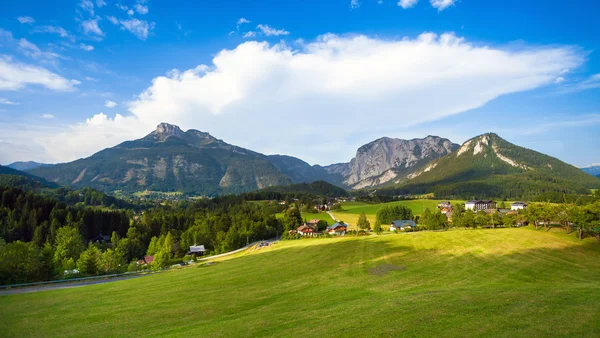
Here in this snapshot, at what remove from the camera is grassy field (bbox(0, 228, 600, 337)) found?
47.7ft

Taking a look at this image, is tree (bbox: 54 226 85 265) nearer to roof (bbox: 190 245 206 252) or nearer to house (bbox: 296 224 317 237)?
roof (bbox: 190 245 206 252)

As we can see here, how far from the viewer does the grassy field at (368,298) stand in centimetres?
1454

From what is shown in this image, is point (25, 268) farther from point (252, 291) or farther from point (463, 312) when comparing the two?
point (463, 312)

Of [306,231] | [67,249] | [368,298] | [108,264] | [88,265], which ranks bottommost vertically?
[306,231]

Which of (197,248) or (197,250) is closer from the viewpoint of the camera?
(197,250)

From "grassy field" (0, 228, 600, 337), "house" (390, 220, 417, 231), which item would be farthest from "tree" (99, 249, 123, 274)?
"house" (390, 220, 417, 231)

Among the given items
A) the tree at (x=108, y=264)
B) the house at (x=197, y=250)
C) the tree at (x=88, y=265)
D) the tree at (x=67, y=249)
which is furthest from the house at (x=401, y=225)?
the tree at (x=67, y=249)

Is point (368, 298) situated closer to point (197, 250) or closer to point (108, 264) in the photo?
point (108, 264)

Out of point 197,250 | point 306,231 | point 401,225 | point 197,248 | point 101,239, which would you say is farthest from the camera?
point 101,239

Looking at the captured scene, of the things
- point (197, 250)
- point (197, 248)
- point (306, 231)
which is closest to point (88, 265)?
point (197, 250)

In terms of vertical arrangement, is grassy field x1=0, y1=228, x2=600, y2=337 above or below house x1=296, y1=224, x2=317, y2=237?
above

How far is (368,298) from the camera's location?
834 inches

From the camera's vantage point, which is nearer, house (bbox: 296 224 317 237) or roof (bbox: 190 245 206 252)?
roof (bbox: 190 245 206 252)

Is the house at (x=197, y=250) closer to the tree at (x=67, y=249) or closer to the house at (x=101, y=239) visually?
the tree at (x=67, y=249)
